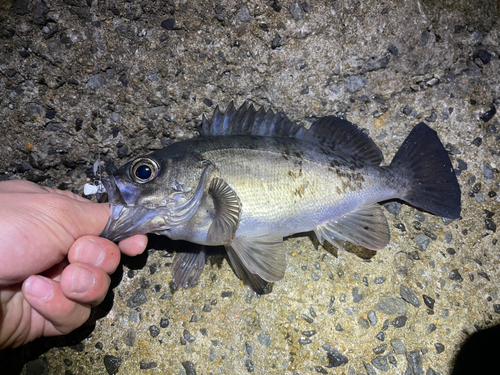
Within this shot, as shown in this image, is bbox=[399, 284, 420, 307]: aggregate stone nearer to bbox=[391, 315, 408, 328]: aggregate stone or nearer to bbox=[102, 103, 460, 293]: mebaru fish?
bbox=[391, 315, 408, 328]: aggregate stone

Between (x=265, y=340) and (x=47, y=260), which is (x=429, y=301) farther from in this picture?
(x=47, y=260)

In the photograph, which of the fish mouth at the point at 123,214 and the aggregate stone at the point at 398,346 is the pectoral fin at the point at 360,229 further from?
the fish mouth at the point at 123,214

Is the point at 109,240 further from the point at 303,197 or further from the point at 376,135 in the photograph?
the point at 376,135

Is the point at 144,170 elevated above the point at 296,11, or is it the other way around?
the point at 296,11

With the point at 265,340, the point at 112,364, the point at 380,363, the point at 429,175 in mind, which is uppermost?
the point at 429,175

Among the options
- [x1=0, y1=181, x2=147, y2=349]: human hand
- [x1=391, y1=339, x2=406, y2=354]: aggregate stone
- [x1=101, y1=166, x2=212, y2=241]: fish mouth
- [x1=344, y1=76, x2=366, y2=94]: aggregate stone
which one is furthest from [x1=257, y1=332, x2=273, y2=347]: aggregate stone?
[x1=344, y1=76, x2=366, y2=94]: aggregate stone

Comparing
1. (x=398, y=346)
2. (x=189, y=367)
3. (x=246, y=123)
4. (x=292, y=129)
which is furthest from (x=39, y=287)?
(x=398, y=346)
